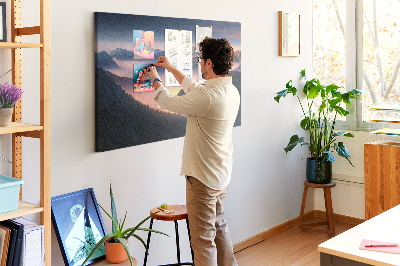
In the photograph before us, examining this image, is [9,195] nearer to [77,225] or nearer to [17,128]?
[17,128]

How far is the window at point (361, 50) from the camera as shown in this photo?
5133mm

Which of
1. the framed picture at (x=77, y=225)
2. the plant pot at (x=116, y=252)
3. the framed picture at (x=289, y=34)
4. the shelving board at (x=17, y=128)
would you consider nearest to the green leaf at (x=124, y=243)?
the plant pot at (x=116, y=252)

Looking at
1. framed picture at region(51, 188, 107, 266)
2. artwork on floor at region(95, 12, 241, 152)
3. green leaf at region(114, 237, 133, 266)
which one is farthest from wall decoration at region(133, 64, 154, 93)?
green leaf at region(114, 237, 133, 266)

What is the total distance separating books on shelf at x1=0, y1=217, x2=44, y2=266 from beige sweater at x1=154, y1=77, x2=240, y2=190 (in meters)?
1.08

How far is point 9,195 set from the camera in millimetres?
2502

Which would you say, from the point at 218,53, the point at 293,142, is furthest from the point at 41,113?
the point at 293,142

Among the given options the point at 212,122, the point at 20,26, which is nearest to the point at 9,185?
the point at 20,26

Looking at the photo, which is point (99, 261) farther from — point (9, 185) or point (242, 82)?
point (242, 82)

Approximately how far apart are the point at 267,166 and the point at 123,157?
1.83m

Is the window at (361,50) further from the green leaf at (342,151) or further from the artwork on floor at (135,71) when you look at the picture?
the artwork on floor at (135,71)

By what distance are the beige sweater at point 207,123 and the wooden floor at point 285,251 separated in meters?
1.29

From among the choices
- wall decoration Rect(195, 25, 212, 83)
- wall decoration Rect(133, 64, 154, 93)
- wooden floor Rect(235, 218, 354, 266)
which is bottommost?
wooden floor Rect(235, 218, 354, 266)

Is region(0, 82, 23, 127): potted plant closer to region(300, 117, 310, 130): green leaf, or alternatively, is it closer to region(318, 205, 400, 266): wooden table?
region(318, 205, 400, 266): wooden table

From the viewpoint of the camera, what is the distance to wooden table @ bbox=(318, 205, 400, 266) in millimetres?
2145
